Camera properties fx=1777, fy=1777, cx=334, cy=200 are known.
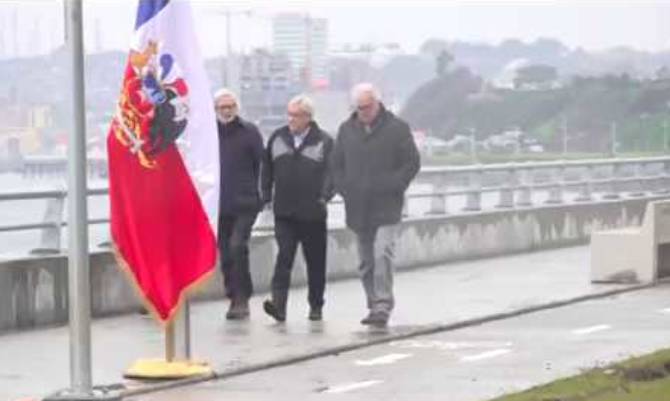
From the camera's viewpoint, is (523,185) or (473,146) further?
(473,146)

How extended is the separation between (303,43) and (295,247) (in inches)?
313

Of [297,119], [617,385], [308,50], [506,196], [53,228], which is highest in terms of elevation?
[308,50]

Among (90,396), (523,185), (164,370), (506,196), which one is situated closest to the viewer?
(90,396)

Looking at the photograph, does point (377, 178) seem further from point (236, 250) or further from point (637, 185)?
point (637, 185)

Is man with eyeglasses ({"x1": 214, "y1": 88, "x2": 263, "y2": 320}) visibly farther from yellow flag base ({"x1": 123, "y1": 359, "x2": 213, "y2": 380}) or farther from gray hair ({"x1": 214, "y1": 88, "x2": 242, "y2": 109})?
yellow flag base ({"x1": 123, "y1": 359, "x2": 213, "y2": 380})

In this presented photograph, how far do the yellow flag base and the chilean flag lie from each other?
1.16 ft

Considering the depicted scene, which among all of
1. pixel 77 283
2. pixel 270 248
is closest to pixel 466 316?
pixel 270 248

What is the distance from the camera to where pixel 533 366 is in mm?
12266

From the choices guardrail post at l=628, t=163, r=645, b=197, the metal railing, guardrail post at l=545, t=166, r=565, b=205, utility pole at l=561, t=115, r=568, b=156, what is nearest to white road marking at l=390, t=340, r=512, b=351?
the metal railing

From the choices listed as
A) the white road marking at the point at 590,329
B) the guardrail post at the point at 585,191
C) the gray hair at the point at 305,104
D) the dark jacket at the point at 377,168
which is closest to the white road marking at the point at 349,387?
the dark jacket at the point at 377,168

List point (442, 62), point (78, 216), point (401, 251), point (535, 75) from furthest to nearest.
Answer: point (535, 75) < point (442, 62) < point (401, 251) < point (78, 216)

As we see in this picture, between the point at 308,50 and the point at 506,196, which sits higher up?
the point at 308,50

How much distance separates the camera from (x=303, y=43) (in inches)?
888

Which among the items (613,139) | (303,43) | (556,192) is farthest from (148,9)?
(613,139)
